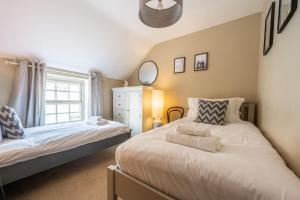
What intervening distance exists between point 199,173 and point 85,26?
271 centimetres

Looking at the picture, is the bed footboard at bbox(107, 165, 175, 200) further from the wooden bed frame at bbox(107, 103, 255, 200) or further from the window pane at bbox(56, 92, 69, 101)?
the window pane at bbox(56, 92, 69, 101)

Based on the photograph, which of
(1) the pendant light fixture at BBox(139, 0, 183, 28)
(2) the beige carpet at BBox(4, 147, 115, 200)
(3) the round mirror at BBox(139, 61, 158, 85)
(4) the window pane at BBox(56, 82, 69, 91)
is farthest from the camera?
(3) the round mirror at BBox(139, 61, 158, 85)

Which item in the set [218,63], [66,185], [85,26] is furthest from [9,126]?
[218,63]

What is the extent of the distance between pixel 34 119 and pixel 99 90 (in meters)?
1.38

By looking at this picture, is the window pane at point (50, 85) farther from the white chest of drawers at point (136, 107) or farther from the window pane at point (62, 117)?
the white chest of drawers at point (136, 107)

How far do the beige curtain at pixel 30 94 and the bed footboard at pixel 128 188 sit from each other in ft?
6.99

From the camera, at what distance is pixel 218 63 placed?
275 centimetres

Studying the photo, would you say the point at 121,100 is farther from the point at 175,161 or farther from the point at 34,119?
the point at 175,161

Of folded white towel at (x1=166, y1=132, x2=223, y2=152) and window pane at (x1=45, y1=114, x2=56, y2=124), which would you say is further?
window pane at (x1=45, y1=114, x2=56, y2=124)

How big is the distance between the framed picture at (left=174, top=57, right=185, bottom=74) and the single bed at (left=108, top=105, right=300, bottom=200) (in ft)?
7.13

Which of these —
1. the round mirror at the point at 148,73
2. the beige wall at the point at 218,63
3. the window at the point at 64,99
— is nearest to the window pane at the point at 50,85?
the window at the point at 64,99

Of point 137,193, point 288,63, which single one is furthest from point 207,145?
point 288,63

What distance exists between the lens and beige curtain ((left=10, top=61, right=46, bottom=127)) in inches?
93.5

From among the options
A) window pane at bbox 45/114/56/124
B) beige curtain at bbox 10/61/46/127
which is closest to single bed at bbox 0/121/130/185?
beige curtain at bbox 10/61/46/127
